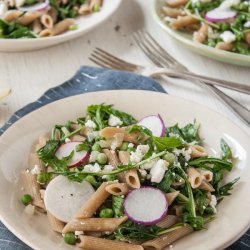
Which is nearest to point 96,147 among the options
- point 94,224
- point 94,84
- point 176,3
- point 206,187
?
point 94,224

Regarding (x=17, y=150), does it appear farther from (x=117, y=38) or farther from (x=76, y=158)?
(x=117, y=38)

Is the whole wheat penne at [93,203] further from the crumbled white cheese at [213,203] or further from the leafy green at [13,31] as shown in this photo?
the leafy green at [13,31]

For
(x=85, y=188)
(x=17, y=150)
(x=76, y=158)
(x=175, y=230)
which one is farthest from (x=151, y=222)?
(x=17, y=150)

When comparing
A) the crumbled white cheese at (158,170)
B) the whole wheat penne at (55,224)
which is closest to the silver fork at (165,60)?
the crumbled white cheese at (158,170)

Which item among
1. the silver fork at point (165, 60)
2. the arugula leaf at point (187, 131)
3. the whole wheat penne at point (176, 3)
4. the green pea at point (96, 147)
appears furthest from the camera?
the whole wheat penne at point (176, 3)

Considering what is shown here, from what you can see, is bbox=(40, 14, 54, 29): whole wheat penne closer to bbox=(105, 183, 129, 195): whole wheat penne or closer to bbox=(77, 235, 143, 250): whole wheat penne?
bbox=(105, 183, 129, 195): whole wheat penne

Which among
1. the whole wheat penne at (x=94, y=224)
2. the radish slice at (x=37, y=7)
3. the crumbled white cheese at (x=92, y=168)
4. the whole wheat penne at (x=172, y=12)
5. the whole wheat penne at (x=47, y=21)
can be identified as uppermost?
the crumbled white cheese at (x=92, y=168)

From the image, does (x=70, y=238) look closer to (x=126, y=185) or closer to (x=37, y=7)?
(x=126, y=185)
